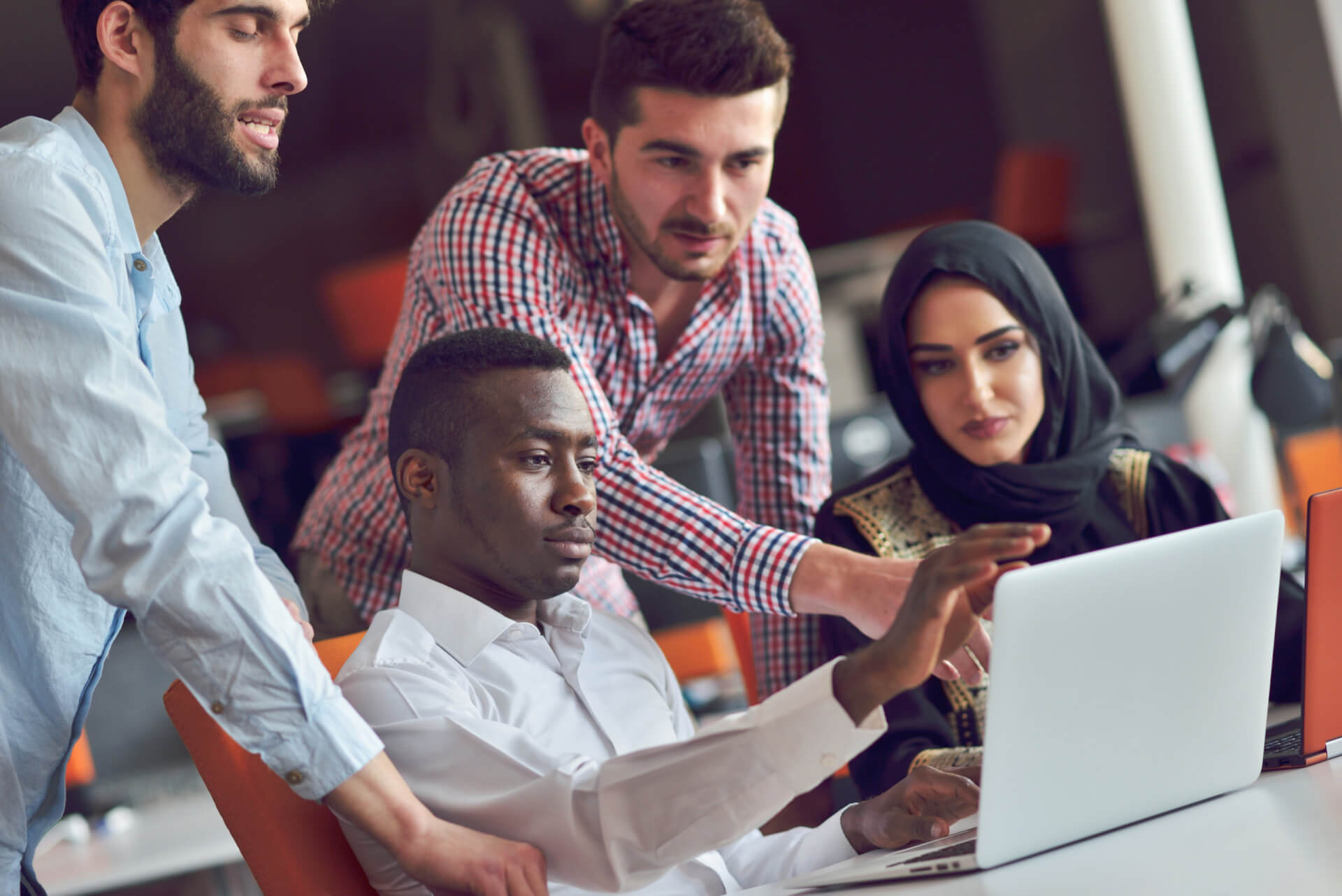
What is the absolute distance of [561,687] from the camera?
125 centimetres

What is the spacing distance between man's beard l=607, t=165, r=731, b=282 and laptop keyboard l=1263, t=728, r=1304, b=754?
794 millimetres

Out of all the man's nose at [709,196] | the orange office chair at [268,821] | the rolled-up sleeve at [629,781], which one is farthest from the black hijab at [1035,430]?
the orange office chair at [268,821]

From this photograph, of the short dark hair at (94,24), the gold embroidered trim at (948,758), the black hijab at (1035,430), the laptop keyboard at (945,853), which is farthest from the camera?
the black hijab at (1035,430)

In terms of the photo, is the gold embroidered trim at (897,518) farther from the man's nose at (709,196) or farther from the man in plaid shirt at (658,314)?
the man's nose at (709,196)

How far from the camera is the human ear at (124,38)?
3.59 ft

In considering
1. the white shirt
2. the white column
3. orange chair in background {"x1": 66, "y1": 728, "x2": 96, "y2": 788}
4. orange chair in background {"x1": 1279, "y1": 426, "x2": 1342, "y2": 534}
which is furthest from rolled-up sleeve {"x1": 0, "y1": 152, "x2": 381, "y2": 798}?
the white column

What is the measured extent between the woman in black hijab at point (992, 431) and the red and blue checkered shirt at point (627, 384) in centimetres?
17

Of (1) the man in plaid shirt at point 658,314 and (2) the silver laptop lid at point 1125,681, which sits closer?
(2) the silver laptop lid at point 1125,681

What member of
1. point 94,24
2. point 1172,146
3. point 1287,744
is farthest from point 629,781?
point 1172,146

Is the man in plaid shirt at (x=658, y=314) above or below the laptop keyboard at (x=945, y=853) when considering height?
above

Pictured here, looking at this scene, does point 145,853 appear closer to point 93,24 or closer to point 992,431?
point 93,24

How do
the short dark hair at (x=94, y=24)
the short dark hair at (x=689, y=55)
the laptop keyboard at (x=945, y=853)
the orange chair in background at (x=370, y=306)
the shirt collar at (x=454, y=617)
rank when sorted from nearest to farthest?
the laptop keyboard at (x=945, y=853), the short dark hair at (x=94, y=24), the shirt collar at (x=454, y=617), the short dark hair at (x=689, y=55), the orange chair in background at (x=370, y=306)

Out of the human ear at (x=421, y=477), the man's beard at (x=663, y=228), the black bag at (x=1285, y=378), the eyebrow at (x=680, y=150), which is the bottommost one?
the black bag at (x=1285, y=378)

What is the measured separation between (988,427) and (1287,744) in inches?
22.6
